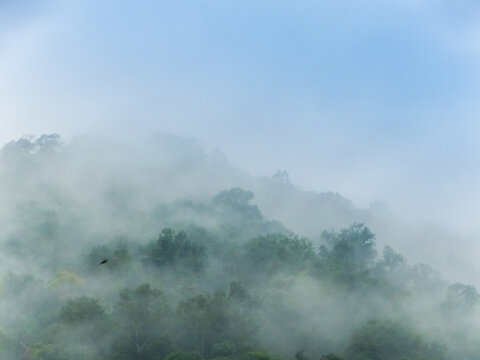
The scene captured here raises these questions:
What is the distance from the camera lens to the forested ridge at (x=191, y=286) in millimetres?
54156

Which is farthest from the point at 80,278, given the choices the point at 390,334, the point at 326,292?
the point at 390,334


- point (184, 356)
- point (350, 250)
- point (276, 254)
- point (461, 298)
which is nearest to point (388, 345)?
point (184, 356)

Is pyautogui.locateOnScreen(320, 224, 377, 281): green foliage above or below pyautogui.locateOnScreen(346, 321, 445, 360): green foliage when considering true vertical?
above

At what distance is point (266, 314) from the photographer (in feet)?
197

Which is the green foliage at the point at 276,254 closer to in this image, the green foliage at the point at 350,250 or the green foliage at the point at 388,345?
the green foliage at the point at 350,250

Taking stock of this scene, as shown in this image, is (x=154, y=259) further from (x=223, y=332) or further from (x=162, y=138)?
(x=162, y=138)

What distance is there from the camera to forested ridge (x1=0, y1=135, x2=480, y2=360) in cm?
5416

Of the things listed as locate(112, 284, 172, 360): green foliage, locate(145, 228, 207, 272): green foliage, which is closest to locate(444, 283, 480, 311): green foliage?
locate(145, 228, 207, 272): green foliage

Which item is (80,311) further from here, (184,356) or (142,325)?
(184,356)

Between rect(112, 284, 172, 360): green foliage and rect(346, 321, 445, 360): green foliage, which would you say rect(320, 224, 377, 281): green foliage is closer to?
rect(346, 321, 445, 360): green foliage

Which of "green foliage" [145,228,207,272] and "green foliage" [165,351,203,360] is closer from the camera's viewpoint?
"green foliage" [165,351,203,360]

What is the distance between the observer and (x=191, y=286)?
212ft

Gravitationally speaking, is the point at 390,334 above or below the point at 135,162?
below

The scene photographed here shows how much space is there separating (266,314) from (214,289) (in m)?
10.5
